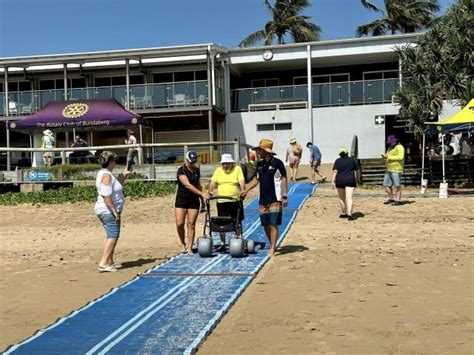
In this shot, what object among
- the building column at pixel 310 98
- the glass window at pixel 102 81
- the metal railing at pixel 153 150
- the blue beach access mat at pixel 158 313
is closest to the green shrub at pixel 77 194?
the metal railing at pixel 153 150

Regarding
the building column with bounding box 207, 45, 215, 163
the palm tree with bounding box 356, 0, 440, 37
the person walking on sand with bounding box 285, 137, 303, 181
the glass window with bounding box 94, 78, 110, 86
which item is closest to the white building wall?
the building column with bounding box 207, 45, 215, 163

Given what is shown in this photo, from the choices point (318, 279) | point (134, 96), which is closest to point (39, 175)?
point (134, 96)

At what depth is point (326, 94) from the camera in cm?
2714

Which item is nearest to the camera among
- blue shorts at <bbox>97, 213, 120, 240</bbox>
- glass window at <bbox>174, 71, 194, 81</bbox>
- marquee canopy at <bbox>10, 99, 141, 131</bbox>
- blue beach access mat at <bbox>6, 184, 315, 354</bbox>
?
blue beach access mat at <bbox>6, 184, 315, 354</bbox>

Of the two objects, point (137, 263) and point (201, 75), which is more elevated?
point (201, 75)

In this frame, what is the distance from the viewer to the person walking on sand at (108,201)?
312 inches

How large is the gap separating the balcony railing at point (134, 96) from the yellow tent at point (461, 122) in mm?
11757

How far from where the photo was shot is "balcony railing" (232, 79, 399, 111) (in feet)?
87.2

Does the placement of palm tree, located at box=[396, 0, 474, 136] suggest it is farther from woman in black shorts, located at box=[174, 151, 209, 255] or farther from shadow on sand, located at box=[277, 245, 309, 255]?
woman in black shorts, located at box=[174, 151, 209, 255]

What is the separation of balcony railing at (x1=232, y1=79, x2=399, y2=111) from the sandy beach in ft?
43.4

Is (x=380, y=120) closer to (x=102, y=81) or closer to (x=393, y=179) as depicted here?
(x=393, y=179)

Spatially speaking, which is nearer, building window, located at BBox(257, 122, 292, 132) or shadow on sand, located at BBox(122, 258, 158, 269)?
shadow on sand, located at BBox(122, 258, 158, 269)

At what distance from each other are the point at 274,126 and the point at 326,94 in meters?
2.84

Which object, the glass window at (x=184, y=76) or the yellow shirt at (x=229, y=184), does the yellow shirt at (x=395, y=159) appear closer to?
the yellow shirt at (x=229, y=184)
